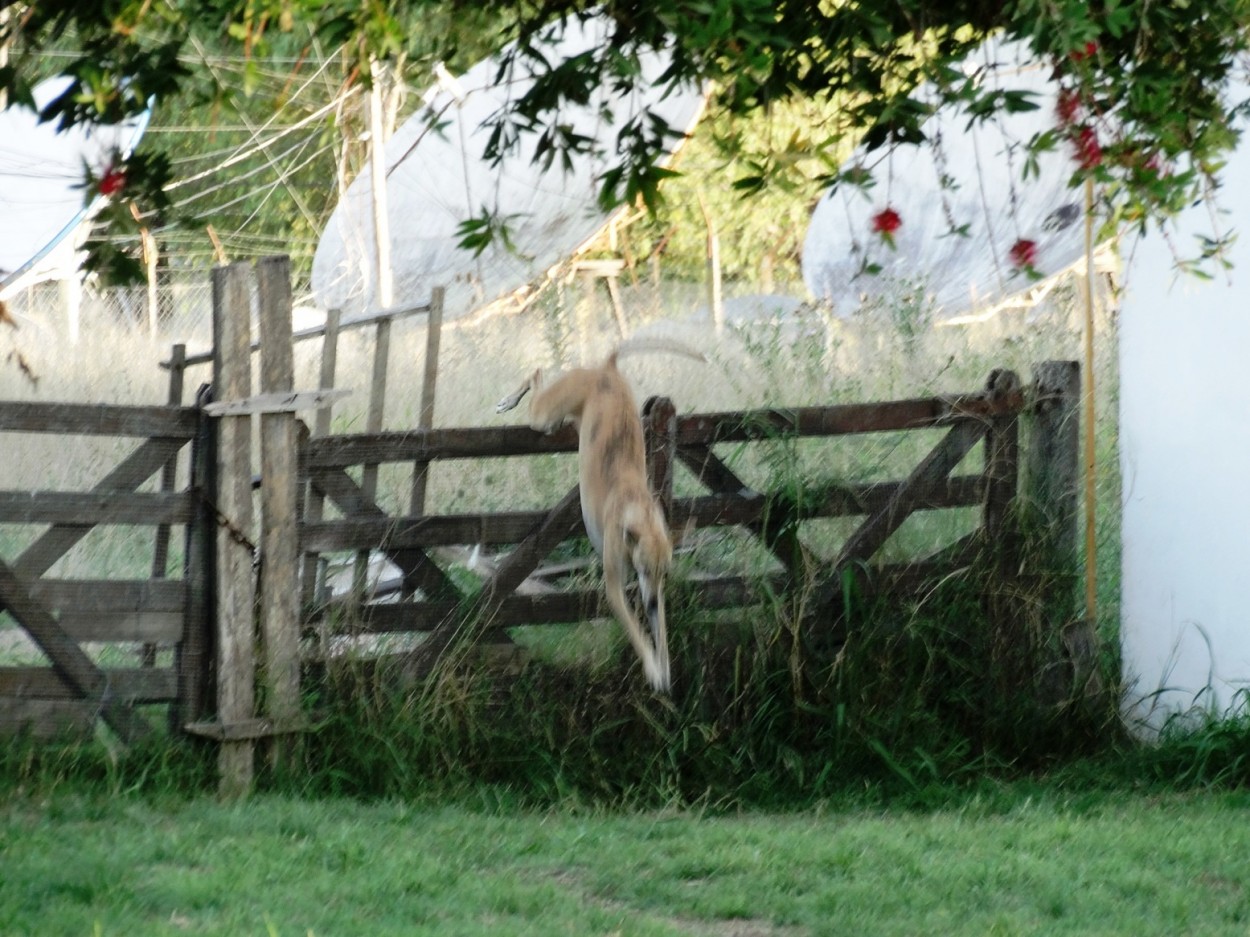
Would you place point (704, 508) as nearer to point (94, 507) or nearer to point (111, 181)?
point (94, 507)

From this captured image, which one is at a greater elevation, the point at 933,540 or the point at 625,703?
the point at 933,540

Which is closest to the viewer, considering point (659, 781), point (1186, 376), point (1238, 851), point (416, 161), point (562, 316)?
point (1238, 851)

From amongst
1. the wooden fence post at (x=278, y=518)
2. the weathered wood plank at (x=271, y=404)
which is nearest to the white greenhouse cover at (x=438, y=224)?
the wooden fence post at (x=278, y=518)

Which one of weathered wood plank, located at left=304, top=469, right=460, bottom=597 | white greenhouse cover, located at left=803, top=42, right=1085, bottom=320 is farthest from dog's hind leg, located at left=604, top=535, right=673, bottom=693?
white greenhouse cover, located at left=803, top=42, right=1085, bottom=320

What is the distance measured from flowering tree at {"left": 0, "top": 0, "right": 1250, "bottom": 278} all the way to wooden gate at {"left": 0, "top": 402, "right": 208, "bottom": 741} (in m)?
2.54

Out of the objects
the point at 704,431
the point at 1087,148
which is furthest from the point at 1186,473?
the point at 1087,148

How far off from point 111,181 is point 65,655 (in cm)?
380

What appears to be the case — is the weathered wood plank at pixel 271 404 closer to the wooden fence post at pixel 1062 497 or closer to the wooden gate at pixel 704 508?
the wooden gate at pixel 704 508

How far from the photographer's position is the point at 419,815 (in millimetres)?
6258

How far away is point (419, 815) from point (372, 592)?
1.31 m

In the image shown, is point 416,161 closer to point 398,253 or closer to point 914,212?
point 398,253

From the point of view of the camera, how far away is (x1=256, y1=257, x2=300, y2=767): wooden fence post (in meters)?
6.68

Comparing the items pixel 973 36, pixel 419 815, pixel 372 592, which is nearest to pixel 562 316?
pixel 372 592

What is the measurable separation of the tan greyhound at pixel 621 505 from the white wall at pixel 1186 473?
8.36 ft
